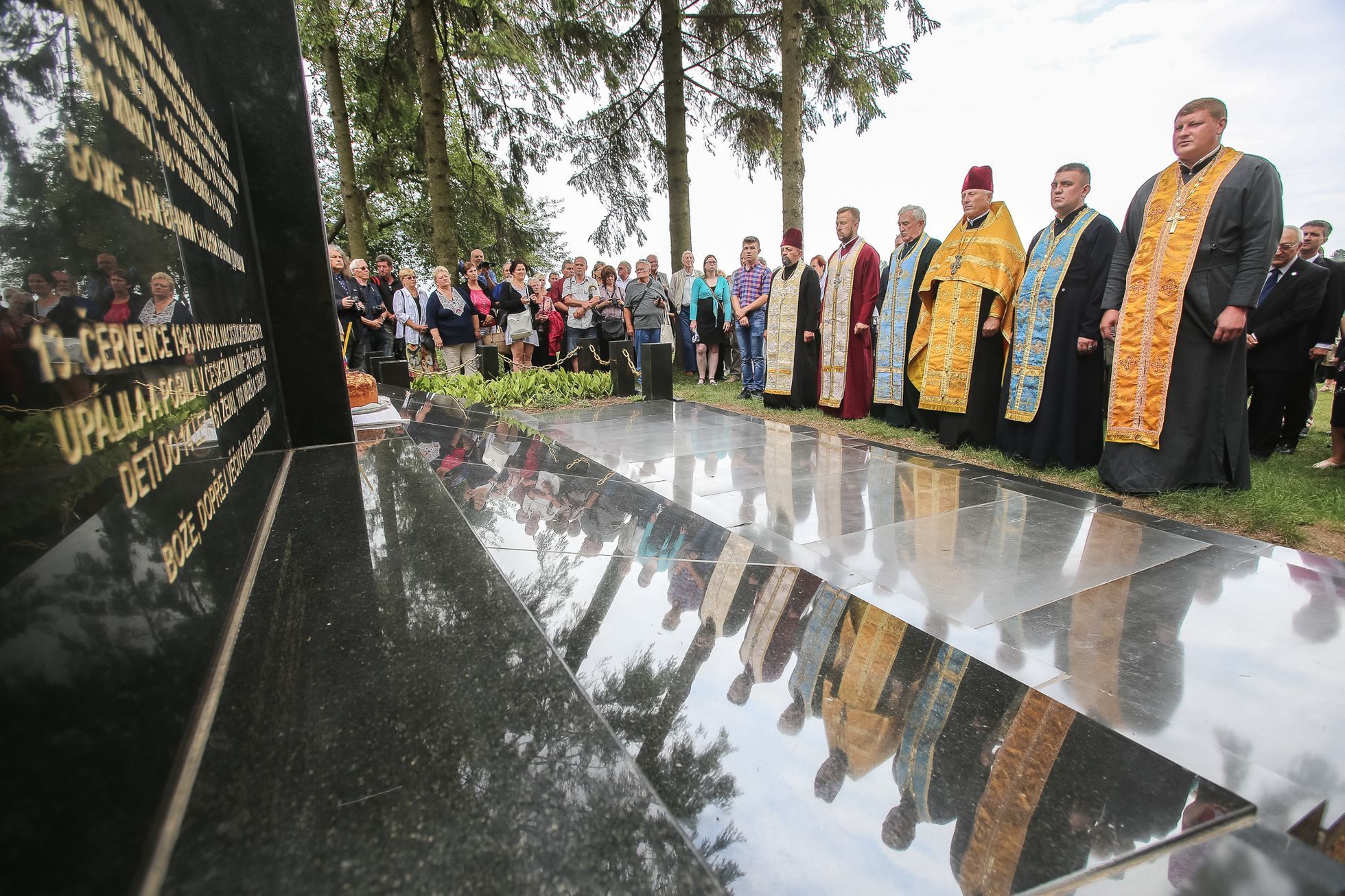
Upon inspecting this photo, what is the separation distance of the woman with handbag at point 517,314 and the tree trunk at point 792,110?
4289mm

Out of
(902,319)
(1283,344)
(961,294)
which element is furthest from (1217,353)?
(1283,344)

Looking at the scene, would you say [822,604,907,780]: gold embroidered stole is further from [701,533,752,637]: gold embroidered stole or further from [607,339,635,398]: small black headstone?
[607,339,635,398]: small black headstone

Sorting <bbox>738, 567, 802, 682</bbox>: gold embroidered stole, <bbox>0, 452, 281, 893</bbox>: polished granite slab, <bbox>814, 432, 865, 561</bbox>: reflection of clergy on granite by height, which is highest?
<bbox>0, 452, 281, 893</bbox>: polished granite slab

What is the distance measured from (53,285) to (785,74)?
998 centimetres

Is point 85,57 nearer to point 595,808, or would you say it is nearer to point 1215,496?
point 595,808

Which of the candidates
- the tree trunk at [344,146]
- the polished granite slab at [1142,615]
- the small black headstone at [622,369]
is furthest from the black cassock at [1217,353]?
the tree trunk at [344,146]

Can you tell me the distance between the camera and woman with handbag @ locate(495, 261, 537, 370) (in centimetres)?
1033

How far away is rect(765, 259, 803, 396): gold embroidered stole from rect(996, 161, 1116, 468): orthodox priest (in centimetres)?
311

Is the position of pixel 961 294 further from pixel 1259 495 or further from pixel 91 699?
pixel 91 699

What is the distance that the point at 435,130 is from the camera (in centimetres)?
1047

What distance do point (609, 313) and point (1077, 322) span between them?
7549 mm

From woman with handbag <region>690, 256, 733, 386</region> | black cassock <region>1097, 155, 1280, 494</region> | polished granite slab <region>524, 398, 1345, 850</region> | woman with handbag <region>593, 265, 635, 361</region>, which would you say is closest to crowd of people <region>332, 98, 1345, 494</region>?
black cassock <region>1097, 155, 1280, 494</region>

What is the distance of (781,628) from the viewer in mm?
1649

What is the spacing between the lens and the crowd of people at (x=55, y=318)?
0.83 meters
